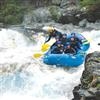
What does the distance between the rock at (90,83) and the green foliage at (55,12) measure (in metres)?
10.6

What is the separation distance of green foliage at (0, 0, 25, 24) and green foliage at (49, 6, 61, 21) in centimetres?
181

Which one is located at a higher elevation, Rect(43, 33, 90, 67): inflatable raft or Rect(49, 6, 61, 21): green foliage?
Rect(49, 6, 61, 21): green foliage

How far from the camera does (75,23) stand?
59.2ft

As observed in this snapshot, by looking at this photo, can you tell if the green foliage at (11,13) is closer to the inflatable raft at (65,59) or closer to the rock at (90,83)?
the inflatable raft at (65,59)

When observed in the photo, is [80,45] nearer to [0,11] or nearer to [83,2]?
[83,2]

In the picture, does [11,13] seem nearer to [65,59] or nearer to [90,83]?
[65,59]

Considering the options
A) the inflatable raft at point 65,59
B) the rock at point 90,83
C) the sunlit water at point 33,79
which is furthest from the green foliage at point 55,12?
the rock at point 90,83

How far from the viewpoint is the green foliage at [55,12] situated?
18.8 meters

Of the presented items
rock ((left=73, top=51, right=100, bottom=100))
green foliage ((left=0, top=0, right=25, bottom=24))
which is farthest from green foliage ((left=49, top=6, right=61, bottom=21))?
rock ((left=73, top=51, right=100, bottom=100))

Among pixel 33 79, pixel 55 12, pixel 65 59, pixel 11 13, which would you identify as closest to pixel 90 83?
pixel 33 79

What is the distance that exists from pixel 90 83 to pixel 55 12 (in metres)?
11.9

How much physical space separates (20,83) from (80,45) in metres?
2.91

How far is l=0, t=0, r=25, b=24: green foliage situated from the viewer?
64.4 feet

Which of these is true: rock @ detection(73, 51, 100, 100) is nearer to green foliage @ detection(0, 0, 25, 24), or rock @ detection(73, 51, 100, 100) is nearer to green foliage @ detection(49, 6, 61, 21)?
green foliage @ detection(49, 6, 61, 21)
